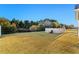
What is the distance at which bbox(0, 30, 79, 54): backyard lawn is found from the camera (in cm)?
220

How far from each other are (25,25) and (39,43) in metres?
0.23

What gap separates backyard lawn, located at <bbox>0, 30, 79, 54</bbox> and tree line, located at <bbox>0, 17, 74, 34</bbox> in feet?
0.14

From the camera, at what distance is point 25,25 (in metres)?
2.25

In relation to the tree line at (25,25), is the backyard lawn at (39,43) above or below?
below

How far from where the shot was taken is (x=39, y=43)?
222cm

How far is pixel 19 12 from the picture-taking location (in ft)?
7.37

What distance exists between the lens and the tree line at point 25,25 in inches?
87.7

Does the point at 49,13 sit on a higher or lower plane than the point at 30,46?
higher

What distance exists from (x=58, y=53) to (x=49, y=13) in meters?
0.40

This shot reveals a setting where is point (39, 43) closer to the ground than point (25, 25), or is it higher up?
closer to the ground

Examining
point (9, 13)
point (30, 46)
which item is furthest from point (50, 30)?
point (9, 13)

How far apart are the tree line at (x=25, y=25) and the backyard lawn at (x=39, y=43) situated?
0.14 ft
